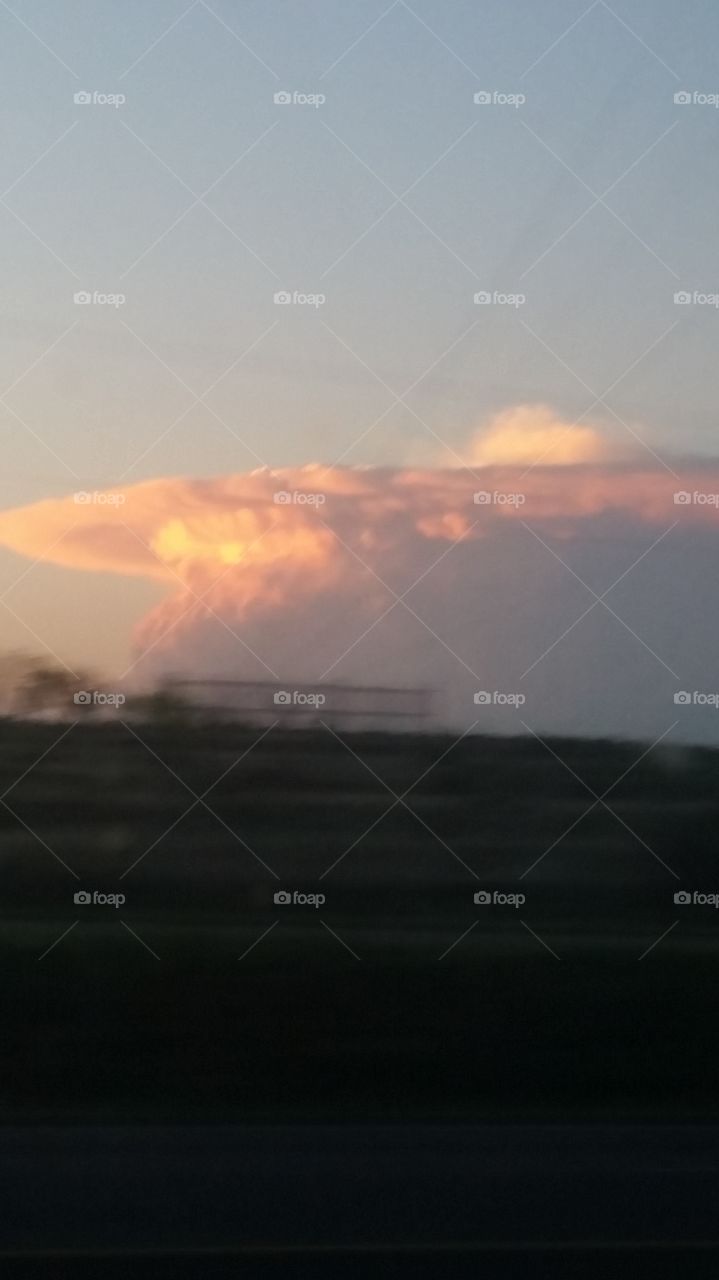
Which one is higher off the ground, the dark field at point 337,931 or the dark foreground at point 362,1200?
the dark field at point 337,931

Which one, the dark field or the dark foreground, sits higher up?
the dark field

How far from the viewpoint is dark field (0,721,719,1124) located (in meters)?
5.63

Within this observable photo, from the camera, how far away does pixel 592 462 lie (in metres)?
5.75

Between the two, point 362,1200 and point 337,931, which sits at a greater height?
point 337,931

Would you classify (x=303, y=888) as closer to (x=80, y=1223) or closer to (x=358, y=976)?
(x=358, y=976)

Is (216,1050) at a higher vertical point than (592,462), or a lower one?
lower

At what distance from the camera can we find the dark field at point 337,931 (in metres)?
5.63

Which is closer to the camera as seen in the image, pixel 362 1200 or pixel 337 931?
pixel 362 1200

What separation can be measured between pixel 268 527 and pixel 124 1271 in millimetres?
2556

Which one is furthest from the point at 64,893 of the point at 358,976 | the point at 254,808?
the point at 358,976

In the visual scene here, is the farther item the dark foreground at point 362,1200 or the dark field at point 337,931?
the dark field at point 337,931

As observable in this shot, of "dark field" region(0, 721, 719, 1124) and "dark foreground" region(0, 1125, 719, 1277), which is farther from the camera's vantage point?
"dark field" region(0, 721, 719, 1124)

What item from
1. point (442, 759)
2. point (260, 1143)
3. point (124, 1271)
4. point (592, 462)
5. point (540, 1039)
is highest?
point (592, 462)

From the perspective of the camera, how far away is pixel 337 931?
18.6ft
